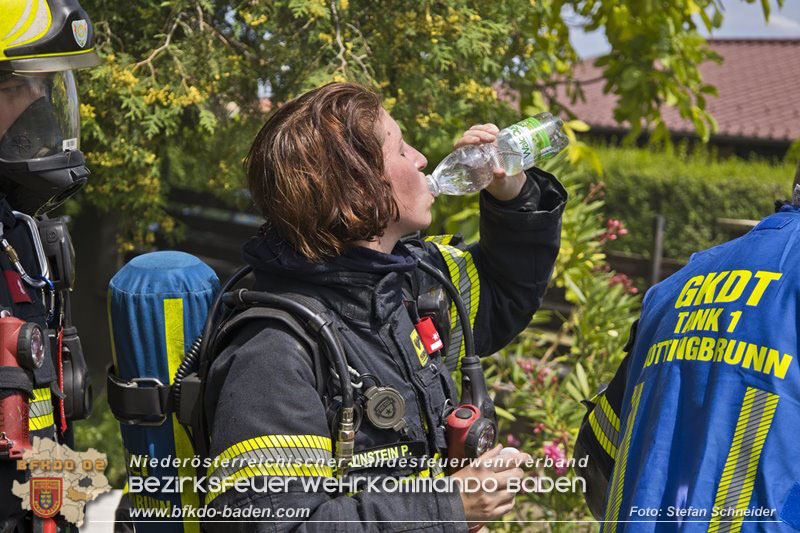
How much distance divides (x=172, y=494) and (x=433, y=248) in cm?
89

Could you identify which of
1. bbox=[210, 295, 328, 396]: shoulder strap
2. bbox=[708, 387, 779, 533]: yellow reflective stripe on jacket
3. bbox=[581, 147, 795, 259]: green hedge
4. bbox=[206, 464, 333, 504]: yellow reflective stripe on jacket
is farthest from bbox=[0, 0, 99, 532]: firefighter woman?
bbox=[581, 147, 795, 259]: green hedge

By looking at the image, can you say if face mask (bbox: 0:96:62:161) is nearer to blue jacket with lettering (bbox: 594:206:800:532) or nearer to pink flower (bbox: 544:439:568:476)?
blue jacket with lettering (bbox: 594:206:800:532)

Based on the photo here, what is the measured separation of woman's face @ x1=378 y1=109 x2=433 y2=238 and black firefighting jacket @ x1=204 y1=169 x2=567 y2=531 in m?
0.09

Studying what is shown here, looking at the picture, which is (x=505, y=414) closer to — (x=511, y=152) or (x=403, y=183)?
(x=511, y=152)

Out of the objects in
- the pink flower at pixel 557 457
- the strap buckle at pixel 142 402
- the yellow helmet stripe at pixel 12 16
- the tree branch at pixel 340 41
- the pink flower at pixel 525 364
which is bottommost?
the pink flower at pixel 557 457

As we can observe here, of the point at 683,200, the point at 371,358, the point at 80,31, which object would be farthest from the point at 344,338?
the point at 683,200

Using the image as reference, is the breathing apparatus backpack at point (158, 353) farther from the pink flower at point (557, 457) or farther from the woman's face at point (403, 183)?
the pink flower at point (557, 457)

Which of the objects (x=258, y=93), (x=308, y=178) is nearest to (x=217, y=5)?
(x=258, y=93)

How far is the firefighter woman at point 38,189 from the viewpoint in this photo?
2.17 metres

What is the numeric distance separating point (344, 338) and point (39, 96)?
44.5 inches

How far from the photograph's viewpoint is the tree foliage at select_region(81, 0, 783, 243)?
10.9 ft

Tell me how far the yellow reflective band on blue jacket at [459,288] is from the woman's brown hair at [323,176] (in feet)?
1.40

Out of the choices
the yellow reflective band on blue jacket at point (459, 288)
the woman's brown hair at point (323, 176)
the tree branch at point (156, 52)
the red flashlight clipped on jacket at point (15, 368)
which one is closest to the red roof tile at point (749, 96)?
the tree branch at point (156, 52)

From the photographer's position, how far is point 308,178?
1.88m
